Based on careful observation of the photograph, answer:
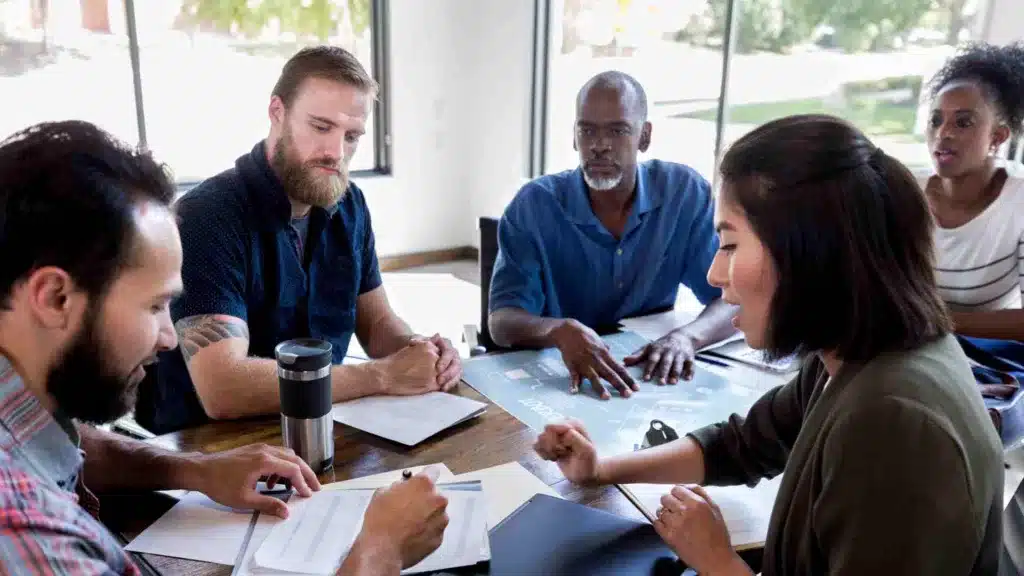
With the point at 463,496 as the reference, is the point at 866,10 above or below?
above

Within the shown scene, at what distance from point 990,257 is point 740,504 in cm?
144

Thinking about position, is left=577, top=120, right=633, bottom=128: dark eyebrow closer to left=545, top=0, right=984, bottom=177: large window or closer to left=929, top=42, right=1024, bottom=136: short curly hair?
left=929, top=42, right=1024, bottom=136: short curly hair

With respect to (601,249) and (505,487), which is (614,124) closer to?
(601,249)

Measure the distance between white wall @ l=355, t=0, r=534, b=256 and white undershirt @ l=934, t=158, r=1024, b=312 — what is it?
125 inches

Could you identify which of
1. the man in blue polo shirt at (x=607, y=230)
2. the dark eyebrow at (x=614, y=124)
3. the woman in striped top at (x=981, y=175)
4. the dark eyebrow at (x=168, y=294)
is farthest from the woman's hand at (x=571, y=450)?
the woman in striped top at (x=981, y=175)

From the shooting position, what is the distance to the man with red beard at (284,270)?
149 centimetres

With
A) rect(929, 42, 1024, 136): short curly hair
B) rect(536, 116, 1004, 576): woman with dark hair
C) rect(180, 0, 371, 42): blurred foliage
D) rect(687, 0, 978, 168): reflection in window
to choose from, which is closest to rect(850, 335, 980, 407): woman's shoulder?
rect(536, 116, 1004, 576): woman with dark hair

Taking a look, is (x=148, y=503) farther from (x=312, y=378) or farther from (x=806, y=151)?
(x=806, y=151)

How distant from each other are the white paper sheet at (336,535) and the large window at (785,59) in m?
2.54

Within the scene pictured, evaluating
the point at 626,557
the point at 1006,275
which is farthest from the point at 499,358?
the point at 1006,275

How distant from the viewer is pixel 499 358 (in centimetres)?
177

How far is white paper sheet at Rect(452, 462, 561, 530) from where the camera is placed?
112 cm

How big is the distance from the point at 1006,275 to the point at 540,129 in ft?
10.7

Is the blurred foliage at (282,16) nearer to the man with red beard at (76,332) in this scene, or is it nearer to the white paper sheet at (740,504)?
the man with red beard at (76,332)
